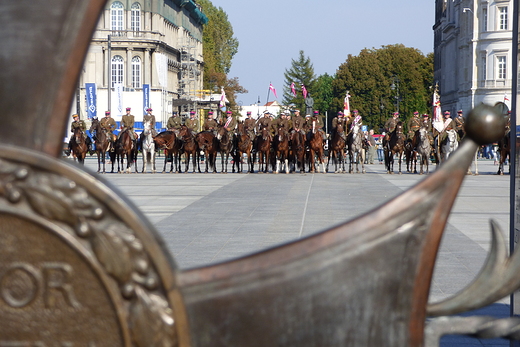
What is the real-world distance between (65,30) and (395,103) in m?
88.6

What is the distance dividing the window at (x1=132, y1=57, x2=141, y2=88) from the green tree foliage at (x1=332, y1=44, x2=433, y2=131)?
83.3ft

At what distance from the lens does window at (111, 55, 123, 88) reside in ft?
235

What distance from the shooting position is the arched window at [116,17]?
72312mm

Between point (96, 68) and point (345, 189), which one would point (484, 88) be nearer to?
point (96, 68)

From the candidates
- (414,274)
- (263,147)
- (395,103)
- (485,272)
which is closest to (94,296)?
(414,274)

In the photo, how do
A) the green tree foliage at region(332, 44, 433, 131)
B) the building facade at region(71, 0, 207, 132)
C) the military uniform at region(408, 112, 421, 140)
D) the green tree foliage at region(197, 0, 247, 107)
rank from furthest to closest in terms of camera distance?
the green tree foliage at region(197, 0, 247, 107)
the green tree foliage at region(332, 44, 433, 131)
the building facade at region(71, 0, 207, 132)
the military uniform at region(408, 112, 421, 140)

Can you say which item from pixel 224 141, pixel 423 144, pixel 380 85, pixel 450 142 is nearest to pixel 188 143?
pixel 224 141

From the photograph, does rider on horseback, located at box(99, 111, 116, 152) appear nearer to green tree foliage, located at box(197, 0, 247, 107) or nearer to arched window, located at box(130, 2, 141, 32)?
arched window, located at box(130, 2, 141, 32)

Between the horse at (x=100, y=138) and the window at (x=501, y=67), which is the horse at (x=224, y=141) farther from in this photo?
the window at (x=501, y=67)

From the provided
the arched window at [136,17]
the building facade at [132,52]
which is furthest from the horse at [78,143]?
the arched window at [136,17]

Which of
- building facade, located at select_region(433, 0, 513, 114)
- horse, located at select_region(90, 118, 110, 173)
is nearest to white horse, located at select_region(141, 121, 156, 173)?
horse, located at select_region(90, 118, 110, 173)

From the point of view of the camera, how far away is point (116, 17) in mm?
72938

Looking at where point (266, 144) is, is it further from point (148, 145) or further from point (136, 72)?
point (136, 72)

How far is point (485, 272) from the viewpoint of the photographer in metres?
2.34
